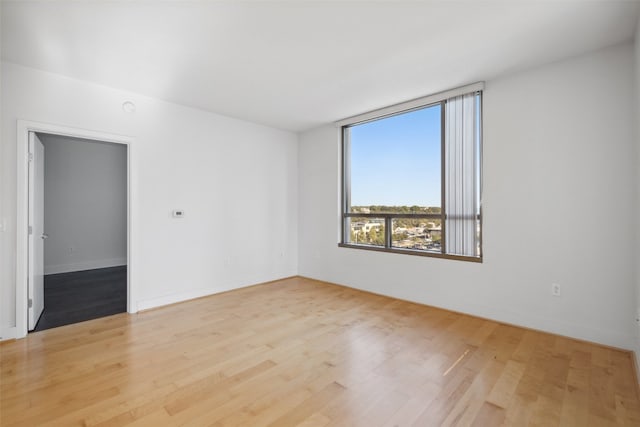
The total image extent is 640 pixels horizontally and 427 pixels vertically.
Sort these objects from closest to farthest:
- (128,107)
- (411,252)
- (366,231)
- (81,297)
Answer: (128,107) → (411,252) → (81,297) → (366,231)

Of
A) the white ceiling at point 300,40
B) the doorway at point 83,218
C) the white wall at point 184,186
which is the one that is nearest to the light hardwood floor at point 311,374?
the white wall at point 184,186

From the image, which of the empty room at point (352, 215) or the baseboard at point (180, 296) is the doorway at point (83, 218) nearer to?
the empty room at point (352, 215)

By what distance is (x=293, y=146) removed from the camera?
560cm

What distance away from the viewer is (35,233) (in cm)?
325

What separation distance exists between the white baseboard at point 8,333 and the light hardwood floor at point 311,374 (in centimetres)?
16

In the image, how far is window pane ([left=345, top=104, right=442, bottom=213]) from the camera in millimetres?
3928

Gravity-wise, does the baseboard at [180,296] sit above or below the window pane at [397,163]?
below

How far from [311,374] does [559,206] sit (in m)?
2.81

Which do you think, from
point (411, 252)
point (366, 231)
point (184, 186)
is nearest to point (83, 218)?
point (184, 186)

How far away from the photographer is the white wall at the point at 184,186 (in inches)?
117

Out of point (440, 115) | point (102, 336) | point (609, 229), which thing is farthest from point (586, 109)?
point (102, 336)

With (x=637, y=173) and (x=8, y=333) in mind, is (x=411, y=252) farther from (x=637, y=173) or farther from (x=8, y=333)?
(x=8, y=333)

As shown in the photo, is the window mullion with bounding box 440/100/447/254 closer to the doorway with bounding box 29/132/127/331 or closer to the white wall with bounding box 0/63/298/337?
the white wall with bounding box 0/63/298/337

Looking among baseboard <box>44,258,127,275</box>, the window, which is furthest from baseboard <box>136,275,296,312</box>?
baseboard <box>44,258,127,275</box>
